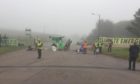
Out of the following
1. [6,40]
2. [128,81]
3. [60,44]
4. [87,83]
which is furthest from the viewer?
[6,40]

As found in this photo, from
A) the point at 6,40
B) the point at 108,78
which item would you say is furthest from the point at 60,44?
the point at 108,78

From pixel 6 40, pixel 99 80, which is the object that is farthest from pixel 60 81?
pixel 6 40

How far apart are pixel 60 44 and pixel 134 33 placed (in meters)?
36.6

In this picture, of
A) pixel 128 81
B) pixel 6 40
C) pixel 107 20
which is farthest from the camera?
pixel 107 20

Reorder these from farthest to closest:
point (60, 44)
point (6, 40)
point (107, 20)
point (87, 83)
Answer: point (107, 20)
point (6, 40)
point (60, 44)
point (87, 83)

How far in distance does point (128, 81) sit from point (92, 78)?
1.58 metres

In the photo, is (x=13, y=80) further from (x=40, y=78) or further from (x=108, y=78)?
(x=108, y=78)

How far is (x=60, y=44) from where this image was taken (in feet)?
160

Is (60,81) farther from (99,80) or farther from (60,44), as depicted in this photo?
(60,44)

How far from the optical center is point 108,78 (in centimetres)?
1586

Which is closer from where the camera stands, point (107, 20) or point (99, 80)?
point (99, 80)

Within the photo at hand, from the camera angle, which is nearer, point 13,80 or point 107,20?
point 13,80

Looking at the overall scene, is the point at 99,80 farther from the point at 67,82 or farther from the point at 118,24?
the point at 118,24

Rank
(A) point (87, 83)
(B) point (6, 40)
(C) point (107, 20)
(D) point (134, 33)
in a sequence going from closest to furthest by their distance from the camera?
(A) point (87, 83), (B) point (6, 40), (D) point (134, 33), (C) point (107, 20)
